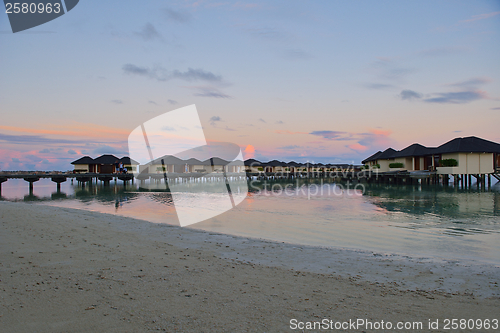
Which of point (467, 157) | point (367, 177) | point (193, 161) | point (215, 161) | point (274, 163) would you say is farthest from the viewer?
point (274, 163)

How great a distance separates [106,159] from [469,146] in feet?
180

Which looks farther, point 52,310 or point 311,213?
point 311,213

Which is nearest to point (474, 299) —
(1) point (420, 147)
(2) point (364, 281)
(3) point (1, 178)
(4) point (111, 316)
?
(2) point (364, 281)

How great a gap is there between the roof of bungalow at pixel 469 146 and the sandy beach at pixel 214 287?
34.3 metres

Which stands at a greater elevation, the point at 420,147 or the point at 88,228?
the point at 420,147

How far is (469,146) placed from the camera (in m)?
33.7

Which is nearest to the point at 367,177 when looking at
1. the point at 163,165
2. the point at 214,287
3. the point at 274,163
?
the point at 274,163

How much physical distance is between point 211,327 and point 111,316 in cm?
112

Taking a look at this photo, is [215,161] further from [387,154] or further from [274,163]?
[387,154]

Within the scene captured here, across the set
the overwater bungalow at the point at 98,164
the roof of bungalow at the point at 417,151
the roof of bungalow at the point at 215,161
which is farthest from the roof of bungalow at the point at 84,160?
the roof of bungalow at the point at 417,151

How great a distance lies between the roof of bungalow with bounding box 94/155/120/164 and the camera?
167 ft

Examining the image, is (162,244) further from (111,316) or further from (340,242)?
(340,242)

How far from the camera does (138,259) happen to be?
5363 millimetres

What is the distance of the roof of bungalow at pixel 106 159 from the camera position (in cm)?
5084
